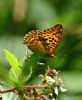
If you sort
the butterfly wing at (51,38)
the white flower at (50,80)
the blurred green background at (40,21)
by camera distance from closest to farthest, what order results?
1. the white flower at (50,80)
2. the butterfly wing at (51,38)
3. the blurred green background at (40,21)

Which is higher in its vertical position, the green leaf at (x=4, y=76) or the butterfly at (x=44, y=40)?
the butterfly at (x=44, y=40)

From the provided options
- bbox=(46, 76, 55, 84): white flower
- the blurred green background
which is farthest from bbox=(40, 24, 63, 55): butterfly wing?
the blurred green background

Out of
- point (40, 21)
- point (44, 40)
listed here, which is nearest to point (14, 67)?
point (44, 40)

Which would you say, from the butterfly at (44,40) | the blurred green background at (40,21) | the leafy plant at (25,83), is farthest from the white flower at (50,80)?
the blurred green background at (40,21)

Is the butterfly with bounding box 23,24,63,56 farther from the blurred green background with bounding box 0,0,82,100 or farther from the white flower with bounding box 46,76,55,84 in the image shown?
the blurred green background with bounding box 0,0,82,100

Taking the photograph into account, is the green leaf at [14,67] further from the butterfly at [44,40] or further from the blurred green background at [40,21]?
the blurred green background at [40,21]

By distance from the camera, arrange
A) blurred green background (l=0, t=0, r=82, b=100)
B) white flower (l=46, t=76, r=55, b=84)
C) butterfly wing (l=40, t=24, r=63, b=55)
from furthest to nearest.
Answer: blurred green background (l=0, t=0, r=82, b=100) < butterfly wing (l=40, t=24, r=63, b=55) < white flower (l=46, t=76, r=55, b=84)
